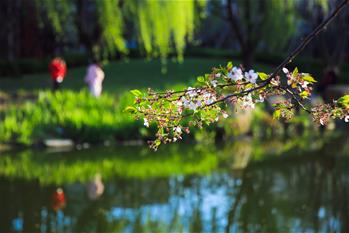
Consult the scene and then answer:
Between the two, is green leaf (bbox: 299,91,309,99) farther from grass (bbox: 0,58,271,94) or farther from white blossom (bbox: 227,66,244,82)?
grass (bbox: 0,58,271,94)

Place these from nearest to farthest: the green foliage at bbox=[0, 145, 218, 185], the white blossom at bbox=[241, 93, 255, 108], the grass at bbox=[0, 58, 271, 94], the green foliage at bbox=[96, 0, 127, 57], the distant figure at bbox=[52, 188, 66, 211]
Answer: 1. the white blossom at bbox=[241, 93, 255, 108]
2. the distant figure at bbox=[52, 188, 66, 211]
3. the green foliage at bbox=[0, 145, 218, 185]
4. the green foliage at bbox=[96, 0, 127, 57]
5. the grass at bbox=[0, 58, 271, 94]

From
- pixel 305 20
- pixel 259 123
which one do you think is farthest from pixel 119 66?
pixel 259 123

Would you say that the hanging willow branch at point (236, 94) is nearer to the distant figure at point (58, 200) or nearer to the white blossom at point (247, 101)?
the white blossom at point (247, 101)

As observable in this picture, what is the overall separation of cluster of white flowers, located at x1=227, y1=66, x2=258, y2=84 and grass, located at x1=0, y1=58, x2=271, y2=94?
24.7 m

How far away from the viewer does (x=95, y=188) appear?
10312 mm

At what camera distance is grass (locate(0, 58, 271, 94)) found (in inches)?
1175

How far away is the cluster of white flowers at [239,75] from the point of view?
3.43 m

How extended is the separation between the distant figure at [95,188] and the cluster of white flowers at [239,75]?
6.34 m

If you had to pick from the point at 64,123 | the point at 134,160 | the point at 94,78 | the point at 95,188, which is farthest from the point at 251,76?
the point at 94,78

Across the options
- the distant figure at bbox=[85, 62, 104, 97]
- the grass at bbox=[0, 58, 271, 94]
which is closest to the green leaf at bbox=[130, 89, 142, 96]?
the distant figure at bbox=[85, 62, 104, 97]

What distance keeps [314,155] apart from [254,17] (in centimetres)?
1433

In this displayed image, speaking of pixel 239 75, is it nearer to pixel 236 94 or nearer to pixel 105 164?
pixel 236 94

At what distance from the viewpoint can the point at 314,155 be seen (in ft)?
45.1

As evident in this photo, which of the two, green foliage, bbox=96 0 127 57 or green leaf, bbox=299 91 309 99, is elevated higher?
green foliage, bbox=96 0 127 57
